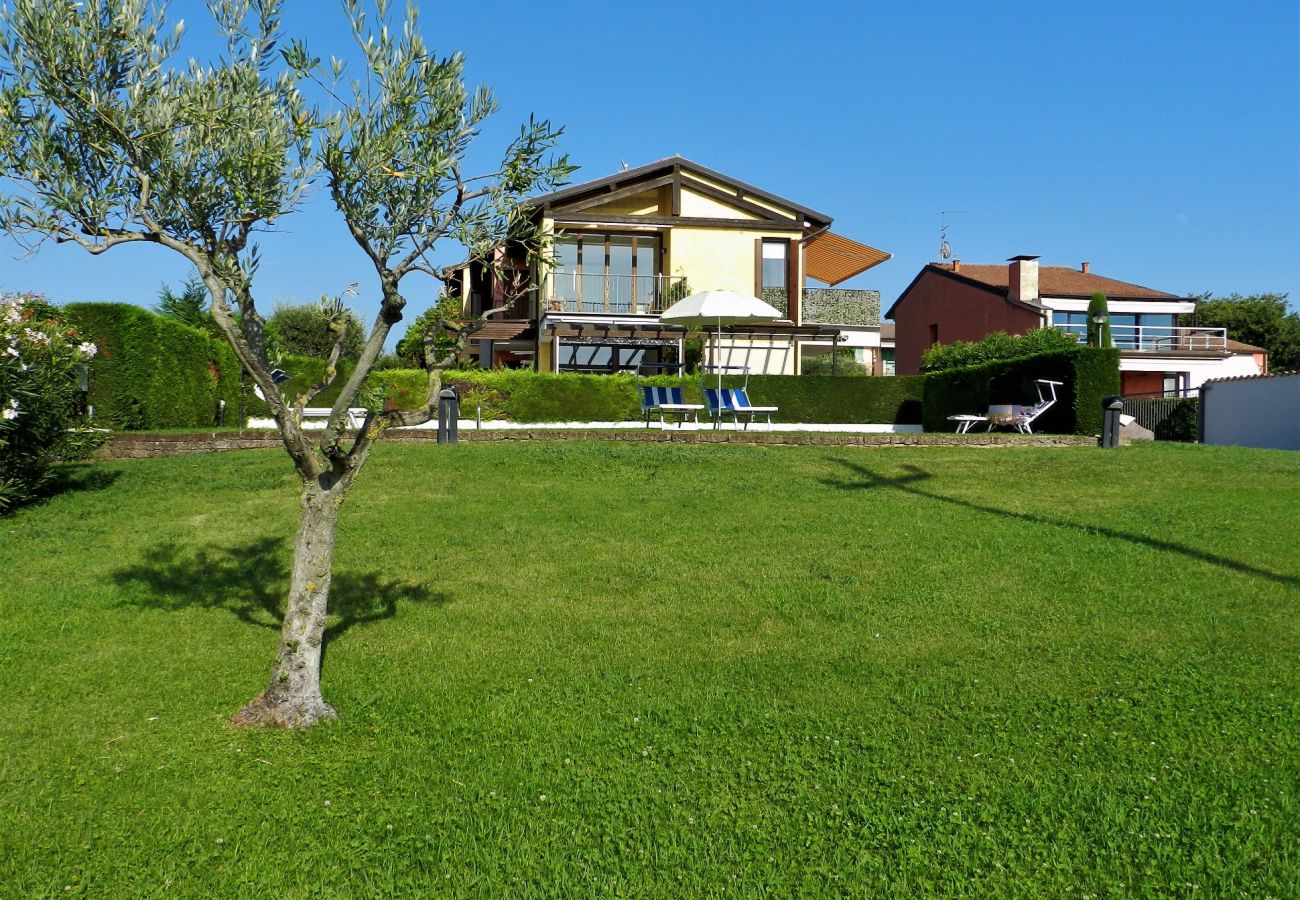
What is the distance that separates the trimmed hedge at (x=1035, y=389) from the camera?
61.4 ft

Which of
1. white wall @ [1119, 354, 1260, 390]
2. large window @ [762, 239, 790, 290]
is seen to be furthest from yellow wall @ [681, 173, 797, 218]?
white wall @ [1119, 354, 1260, 390]

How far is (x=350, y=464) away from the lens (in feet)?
17.9

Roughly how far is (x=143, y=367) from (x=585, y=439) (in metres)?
8.26

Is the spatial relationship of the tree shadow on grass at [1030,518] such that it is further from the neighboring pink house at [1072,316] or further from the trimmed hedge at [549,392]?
the neighboring pink house at [1072,316]

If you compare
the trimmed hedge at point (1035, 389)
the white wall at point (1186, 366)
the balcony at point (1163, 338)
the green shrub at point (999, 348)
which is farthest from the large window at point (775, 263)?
the white wall at point (1186, 366)

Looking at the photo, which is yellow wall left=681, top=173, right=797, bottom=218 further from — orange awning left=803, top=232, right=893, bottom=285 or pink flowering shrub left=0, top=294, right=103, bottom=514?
pink flowering shrub left=0, top=294, right=103, bottom=514

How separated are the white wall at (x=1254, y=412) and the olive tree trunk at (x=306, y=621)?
25.1m

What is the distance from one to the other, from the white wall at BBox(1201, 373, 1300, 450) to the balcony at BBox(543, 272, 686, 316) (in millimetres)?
15953

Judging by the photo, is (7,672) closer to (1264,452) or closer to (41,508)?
(41,508)

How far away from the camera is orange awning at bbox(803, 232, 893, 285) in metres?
34.0

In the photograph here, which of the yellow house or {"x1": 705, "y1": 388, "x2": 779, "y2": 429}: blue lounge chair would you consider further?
the yellow house

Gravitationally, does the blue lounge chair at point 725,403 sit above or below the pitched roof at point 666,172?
below

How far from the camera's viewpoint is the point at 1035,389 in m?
20.5

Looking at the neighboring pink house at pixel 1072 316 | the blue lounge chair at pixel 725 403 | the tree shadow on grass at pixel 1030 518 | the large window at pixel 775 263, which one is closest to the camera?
the tree shadow on grass at pixel 1030 518
